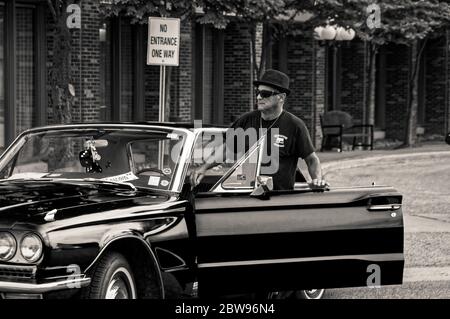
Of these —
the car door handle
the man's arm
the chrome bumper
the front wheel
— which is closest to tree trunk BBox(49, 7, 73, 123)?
the man's arm

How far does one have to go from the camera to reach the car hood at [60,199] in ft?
21.8

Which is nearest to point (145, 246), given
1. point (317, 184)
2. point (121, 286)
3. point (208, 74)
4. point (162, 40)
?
point (121, 286)

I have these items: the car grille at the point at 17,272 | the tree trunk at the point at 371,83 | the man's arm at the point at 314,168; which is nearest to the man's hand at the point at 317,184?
the man's arm at the point at 314,168

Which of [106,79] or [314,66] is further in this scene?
[314,66]

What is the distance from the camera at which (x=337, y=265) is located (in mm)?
→ 7637

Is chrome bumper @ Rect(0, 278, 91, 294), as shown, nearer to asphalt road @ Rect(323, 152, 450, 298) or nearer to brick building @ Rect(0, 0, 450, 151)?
asphalt road @ Rect(323, 152, 450, 298)

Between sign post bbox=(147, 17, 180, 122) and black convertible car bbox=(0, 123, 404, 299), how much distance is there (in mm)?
6013

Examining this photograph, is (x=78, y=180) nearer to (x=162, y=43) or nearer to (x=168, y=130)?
(x=168, y=130)

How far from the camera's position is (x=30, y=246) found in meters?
6.50

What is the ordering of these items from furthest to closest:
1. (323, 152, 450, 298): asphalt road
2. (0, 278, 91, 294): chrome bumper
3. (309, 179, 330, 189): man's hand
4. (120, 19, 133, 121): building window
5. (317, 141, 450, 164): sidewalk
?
(317, 141, 450, 164): sidewalk, (120, 19, 133, 121): building window, (323, 152, 450, 298): asphalt road, (309, 179, 330, 189): man's hand, (0, 278, 91, 294): chrome bumper

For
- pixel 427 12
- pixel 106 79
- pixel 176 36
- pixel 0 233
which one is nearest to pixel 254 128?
pixel 0 233

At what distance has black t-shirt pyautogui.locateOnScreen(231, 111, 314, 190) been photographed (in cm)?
840
